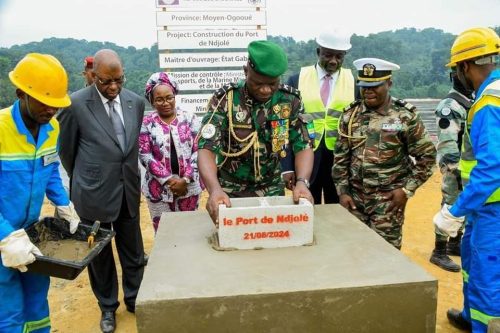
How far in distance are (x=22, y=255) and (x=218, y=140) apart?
112cm

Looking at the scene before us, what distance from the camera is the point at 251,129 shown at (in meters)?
2.48

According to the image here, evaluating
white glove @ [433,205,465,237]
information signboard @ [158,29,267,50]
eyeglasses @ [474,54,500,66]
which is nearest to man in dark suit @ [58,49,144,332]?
white glove @ [433,205,465,237]

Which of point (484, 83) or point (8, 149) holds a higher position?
point (484, 83)

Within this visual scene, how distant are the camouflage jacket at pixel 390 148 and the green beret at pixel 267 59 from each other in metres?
0.97

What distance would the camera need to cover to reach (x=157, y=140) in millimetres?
3326

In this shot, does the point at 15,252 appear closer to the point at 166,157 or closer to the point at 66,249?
the point at 66,249

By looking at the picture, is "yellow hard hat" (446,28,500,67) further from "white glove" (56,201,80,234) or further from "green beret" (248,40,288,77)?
"white glove" (56,201,80,234)

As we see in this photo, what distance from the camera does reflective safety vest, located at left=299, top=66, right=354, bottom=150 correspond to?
3.49 m

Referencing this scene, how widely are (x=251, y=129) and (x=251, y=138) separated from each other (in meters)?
0.05

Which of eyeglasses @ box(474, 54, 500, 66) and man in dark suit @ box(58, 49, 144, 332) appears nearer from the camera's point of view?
eyeglasses @ box(474, 54, 500, 66)

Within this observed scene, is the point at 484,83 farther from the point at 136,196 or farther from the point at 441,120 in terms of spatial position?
the point at 136,196

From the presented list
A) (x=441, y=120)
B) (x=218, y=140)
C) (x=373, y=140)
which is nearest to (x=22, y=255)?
(x=218, y=140)

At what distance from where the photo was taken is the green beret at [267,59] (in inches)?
82.3

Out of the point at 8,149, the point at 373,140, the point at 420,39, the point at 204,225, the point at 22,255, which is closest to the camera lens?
the point at 22,255
